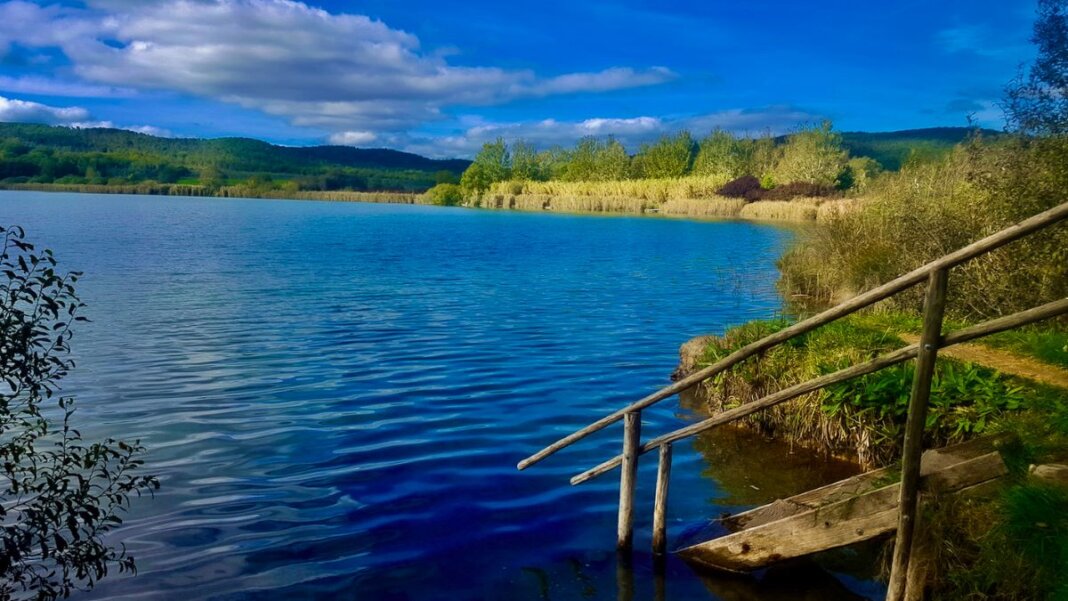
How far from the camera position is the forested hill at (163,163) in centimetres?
12019

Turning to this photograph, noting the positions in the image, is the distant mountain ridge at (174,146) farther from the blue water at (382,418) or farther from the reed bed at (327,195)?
the blue water at (382,418)

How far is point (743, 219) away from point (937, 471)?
60402 millimetres

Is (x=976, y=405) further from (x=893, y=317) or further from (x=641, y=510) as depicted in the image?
(x=893, y=317)

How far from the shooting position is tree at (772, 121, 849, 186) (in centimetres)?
7238

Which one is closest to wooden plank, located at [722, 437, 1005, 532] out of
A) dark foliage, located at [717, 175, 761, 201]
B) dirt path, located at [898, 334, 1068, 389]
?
dirt path, located at [898, 334, 1068, 389]

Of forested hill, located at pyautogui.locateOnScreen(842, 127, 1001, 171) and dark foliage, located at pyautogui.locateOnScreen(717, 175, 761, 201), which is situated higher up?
forested hill, located at pyautogui.locateOnScreen(842, 127, 1001, 171)

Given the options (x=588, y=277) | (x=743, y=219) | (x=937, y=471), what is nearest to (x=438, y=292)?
(x=588, y=277)

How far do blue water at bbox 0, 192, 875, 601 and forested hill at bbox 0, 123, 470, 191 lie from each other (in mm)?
110740

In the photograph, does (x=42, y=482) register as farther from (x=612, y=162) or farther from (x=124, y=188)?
(x=124, y=188)

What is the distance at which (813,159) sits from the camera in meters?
73.2

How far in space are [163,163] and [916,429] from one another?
156 meters

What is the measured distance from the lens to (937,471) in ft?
17.4

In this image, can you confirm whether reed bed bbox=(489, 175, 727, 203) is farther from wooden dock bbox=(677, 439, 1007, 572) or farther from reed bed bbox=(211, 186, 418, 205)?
wooden dock bbox=(677, 439, 1007, 572)

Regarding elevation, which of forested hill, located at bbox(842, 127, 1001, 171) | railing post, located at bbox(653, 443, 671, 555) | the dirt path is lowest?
railing post, located at bbox(653, 443, 671, 555)
